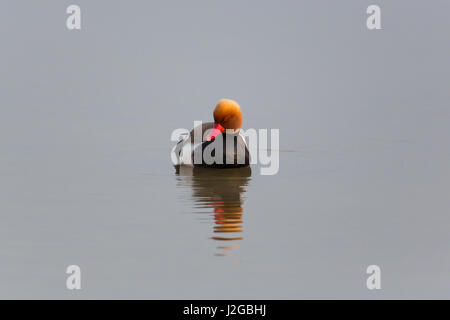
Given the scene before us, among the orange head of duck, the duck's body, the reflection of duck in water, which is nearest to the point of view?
the reflection of duck in water

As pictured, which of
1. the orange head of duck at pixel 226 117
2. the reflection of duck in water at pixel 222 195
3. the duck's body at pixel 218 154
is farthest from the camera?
the orange head of duck at pixel 226 117

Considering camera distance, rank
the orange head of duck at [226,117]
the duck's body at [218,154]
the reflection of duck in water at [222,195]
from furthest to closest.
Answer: the orange head of duck at [226,117]
the duck's body at [218,154]
the reflection of duck in water at [222,195]

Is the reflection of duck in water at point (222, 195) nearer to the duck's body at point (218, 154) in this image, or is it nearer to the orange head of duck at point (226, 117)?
the duck's body at point (218, 154)

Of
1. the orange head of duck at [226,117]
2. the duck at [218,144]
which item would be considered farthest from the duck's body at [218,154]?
the orange head of duck at [226,117]

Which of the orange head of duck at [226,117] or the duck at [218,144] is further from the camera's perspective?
the orange head of duck at [226,117]

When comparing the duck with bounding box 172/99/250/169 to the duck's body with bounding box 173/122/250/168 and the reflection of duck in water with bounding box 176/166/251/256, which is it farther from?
the reflection of duck in water with bounding box 176/166/251/256

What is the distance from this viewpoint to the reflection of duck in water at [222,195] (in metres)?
8.40

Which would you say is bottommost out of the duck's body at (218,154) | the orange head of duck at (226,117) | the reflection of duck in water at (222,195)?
the reflection of duck in water at (222,195)

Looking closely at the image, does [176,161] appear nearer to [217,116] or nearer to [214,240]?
[217,116]

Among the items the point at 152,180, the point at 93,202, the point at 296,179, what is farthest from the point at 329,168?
the point at 93,202

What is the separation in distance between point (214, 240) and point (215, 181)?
10.4ft

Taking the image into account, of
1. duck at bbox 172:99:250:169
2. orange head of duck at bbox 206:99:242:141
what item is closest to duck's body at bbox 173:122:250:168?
duck at bbox 172:99:250:169

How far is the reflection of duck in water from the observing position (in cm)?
840

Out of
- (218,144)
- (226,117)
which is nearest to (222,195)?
(218,144)
